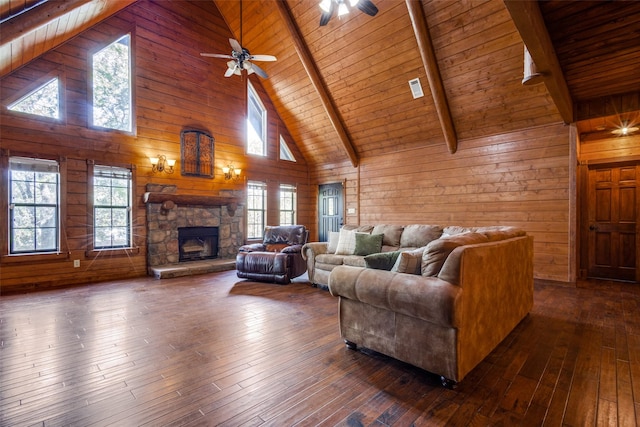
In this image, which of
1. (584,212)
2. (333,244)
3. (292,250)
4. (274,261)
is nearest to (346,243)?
(333,244)

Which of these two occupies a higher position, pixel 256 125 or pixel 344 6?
pixel 344 6

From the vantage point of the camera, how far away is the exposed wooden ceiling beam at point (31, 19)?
304 cm

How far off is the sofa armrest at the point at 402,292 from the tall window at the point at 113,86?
17.6 feet

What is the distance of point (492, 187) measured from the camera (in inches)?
212

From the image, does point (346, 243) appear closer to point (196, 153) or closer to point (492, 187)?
point (492, 187)

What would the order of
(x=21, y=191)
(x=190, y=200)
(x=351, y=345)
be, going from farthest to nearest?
(x=190, y=200)
(x=21, y=191)
(x=351, y=345)

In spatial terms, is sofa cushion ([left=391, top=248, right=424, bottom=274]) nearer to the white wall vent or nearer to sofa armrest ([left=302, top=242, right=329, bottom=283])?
sofa armrest ([left=302, top=242, right=329, bottom=283])

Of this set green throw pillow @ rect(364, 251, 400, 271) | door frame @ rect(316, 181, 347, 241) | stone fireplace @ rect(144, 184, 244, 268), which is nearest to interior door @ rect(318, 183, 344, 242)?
door frame @ rect(316, 181, 347, 241)

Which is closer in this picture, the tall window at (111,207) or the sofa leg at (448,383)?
the sofa leg at (448,383)

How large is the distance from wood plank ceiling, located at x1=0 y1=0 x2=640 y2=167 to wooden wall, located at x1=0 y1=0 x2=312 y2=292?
12.1 inches

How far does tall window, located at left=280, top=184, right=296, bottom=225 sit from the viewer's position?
8.13 metres

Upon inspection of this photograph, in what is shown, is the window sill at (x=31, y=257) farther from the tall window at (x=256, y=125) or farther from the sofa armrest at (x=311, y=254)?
the tall window at (x=256, y=125)

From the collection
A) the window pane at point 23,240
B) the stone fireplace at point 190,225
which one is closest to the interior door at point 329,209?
the stone fireplace at point 190,225

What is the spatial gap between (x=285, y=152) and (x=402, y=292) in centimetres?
683
